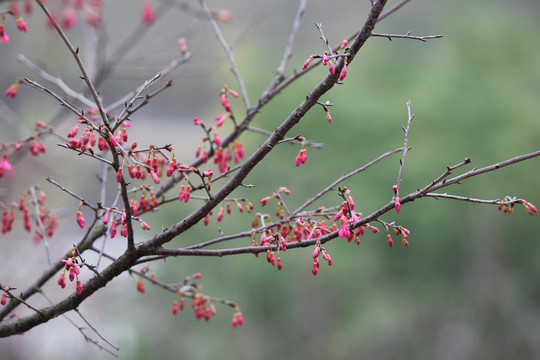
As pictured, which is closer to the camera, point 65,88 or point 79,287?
point 79,287

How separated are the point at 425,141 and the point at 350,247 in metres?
1.83

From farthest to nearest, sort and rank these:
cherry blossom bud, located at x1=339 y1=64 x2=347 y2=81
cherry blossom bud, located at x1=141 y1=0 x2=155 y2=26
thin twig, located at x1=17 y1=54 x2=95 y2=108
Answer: cherry blossom bud, located at x1=141 y1=0 x2=155 y2=26, thin twig, located at x1=17 y1=54 x2=95 y2=108, cherry blossom bud, located at x1=339 y1=64 x2=347 y2=81

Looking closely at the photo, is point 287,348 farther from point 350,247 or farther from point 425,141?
point 425,141

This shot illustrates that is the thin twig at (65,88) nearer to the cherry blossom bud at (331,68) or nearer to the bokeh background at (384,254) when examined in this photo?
the cherry blossom bud at (331,68)

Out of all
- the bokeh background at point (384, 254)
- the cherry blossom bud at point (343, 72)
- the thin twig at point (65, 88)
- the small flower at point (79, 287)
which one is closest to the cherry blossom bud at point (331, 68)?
the cherry blossom bud at point (343, 72)

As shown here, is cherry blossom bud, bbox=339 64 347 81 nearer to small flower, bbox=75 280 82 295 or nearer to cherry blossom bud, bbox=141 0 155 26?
small flower, bbox=75 280 82 295

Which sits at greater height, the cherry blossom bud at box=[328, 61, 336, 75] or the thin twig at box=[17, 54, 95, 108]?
the thin twig at box=[17, 54, 95, 108]

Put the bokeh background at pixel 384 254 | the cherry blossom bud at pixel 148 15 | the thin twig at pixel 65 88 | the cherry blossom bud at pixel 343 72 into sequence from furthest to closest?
the bokeh background at pixel 384 254 < the cherry blossom bud at pixel 148 15 < the thin twig at pixel 65 88 < the cherry blossom bud at pixel 343 72

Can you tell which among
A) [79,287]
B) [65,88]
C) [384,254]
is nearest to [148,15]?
[65,88]

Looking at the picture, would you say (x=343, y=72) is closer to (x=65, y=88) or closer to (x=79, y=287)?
(x=79, y=287)

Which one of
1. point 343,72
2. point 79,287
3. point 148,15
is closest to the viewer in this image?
point 343,72

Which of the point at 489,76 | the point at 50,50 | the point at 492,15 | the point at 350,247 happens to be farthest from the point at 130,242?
the point at 492,15

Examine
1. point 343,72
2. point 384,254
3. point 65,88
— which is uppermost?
point 384,254

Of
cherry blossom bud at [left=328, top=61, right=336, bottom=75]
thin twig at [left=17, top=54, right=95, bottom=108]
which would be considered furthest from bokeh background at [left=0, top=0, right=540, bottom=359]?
cherry blossom bud at [left=328, top=61, right=336, bottom=75]
